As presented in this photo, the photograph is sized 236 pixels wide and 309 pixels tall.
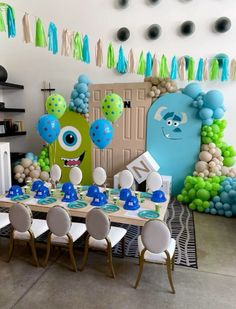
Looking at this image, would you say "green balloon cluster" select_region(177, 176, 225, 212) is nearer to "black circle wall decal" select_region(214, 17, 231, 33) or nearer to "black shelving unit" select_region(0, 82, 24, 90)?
"black circle wall decal" select_region(214, 17, 231, 33)

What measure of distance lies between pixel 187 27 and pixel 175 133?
7.03ft

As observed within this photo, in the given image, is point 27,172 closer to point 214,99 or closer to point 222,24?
point 214,99

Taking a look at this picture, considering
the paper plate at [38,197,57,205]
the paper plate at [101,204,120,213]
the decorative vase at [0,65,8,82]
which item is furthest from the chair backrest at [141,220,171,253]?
the decorative vase at [0,65,8,82]

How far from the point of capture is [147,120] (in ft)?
16.4

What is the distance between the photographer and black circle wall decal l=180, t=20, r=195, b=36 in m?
4.97

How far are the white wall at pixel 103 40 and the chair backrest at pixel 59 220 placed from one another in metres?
3.84

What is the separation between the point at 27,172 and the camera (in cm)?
538

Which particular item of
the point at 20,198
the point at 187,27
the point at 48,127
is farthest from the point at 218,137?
the point at 20,198

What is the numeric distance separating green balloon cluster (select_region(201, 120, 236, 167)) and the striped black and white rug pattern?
1.20 m

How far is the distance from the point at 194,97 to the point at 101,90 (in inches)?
73.0

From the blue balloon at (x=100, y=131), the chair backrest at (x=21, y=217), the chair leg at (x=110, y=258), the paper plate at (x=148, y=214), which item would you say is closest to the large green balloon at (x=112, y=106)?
the blue balloon at (x=100, y=131)

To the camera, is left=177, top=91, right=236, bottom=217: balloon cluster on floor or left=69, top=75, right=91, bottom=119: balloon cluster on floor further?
left=69, top=75, right=91, bottom=119: balloon cluster on floor

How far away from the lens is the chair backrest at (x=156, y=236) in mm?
2188

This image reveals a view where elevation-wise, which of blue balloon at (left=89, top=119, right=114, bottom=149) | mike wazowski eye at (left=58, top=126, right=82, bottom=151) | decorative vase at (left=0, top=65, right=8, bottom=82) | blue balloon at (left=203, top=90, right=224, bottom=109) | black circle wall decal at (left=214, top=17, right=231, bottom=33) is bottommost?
mike wazowski eye at (left=58, top=126, right=82, bottom=151)
